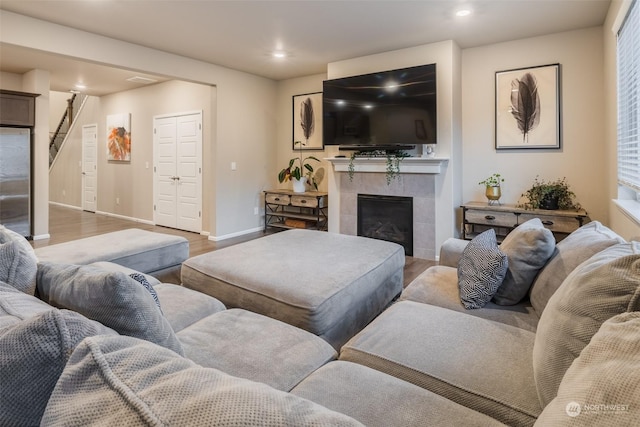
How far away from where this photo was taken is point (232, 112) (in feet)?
19.0

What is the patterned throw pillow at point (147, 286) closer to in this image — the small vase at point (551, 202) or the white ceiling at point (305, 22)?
the white ceiling at point (305, 22)

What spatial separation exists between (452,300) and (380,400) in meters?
1.04

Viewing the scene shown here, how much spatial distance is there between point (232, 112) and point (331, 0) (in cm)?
287

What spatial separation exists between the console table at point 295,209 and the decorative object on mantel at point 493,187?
7.54 ft

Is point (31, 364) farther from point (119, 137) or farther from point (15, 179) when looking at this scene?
point (119, 137)

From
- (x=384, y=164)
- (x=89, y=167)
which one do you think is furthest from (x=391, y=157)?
(x=89, y=167)

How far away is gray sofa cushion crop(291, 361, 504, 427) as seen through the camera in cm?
103

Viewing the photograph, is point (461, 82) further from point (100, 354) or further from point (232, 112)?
point (100, 354)

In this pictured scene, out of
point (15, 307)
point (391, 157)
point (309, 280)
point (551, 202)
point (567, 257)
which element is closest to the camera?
point (15, 307)

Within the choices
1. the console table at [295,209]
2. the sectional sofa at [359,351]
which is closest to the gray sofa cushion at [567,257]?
the sectional sofa at [359,351]

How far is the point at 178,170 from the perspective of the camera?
659cm

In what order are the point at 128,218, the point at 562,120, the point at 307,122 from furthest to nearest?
the point at 128,218 < the point at 307,122 < the point at 562,120

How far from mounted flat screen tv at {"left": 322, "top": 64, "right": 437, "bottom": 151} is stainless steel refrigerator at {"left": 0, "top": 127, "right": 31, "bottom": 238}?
14.6 feet

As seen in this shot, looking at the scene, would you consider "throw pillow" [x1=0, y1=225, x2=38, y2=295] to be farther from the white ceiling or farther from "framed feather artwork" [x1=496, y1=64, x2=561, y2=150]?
"framed feather artwork" [x1=496, y1=64, x2=561, y2=150]
